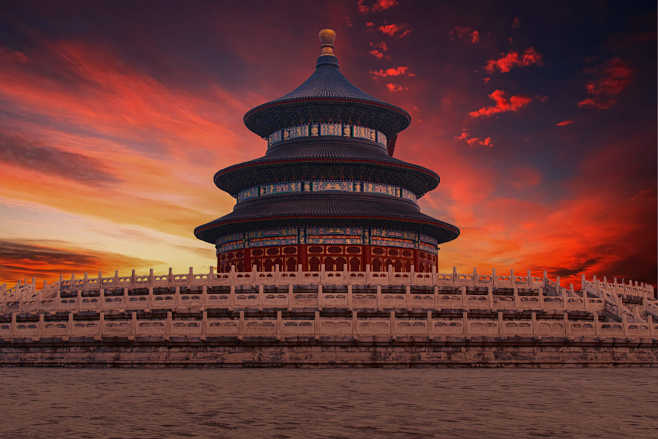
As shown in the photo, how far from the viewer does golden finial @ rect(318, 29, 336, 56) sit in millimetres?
63125

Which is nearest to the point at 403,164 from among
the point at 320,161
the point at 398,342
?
the point at 320,161

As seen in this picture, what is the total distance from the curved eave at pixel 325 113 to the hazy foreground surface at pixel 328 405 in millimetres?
35743

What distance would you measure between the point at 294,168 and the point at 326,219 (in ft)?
19.0

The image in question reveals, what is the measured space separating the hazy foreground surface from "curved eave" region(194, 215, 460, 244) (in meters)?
26.6

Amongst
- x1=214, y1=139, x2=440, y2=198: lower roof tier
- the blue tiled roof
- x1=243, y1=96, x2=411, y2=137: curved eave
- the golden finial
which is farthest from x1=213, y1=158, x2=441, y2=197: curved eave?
the golden finial

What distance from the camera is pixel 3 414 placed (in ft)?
38.8

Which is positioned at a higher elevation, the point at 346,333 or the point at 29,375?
the point at 346,333

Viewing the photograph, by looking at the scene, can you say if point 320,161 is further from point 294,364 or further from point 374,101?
point 294,364

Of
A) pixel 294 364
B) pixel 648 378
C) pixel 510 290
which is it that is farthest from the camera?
pixel 510 290

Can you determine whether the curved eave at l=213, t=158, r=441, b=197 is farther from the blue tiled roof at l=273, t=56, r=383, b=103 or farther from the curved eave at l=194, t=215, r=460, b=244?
the blue tiled roof at l=273, t=56, r=383, b=103

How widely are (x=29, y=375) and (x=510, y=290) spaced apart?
2220cm

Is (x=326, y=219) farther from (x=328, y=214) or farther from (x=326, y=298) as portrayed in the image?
(x=326, y=298)

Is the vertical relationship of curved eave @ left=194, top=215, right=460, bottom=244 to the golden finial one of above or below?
below

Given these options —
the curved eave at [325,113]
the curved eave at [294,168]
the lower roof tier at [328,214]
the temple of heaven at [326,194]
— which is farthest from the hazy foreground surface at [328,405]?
the curved eave at [325,113]
